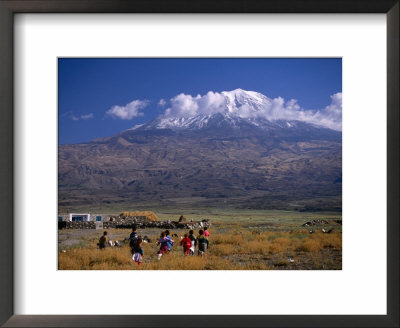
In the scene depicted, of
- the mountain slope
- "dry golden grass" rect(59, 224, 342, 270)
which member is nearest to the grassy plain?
"dry golden grass" rect(59, 224, 342, 270)

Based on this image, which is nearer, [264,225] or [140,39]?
[140,39]

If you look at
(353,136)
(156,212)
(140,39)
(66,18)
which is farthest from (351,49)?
(156,212)

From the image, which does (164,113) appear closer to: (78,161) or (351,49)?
(78,161)

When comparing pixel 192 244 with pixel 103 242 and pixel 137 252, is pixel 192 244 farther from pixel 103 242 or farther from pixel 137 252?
pixel 103 242

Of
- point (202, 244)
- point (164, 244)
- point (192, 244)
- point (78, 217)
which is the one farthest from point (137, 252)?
point (78, 217)

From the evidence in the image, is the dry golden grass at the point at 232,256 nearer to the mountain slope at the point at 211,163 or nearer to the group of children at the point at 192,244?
the group of children at the point at 192,244

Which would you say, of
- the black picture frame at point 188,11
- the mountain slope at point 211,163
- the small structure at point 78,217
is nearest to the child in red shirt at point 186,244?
the black picture frame at point 188,11
